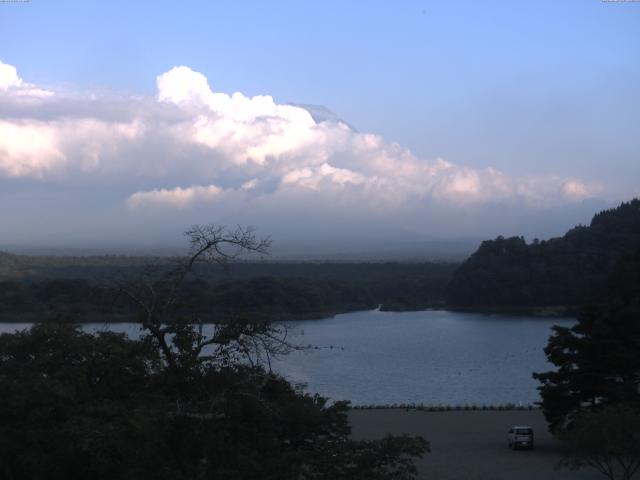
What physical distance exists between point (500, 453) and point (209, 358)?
9.84 metres

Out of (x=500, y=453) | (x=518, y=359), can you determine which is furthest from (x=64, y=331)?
(x=518, y=359)

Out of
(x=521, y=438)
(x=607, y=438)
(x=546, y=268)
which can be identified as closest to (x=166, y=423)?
(x=607, y=438)

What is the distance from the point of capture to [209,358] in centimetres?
609

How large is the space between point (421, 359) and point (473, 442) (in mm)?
19872

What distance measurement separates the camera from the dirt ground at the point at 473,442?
42.0 feet

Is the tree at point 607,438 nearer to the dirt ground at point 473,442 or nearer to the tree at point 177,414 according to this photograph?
the dirt ground at point 473,442

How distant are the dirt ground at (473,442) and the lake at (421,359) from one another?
106 inches

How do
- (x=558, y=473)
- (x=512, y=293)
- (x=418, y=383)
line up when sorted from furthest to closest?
1. (x=512, y=293)
2. (x=418, y=383)
3. (x=558, y=473)

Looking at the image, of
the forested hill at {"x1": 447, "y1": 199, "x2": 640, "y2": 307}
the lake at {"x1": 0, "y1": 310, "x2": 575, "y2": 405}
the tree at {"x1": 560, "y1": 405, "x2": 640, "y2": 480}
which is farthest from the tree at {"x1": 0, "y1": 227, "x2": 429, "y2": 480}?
the forested hill at {"x1": 447, "y1": 199, "x2": 640, "y2": 307}

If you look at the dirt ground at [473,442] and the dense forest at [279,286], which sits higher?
the dense forest at [279,286]

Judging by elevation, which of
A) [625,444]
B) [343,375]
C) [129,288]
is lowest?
[343,375]

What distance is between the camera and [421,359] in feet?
117

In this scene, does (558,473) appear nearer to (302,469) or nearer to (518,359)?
(302,469)

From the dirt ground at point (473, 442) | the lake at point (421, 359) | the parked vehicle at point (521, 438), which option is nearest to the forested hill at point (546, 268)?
the lake at point (421, 359)
